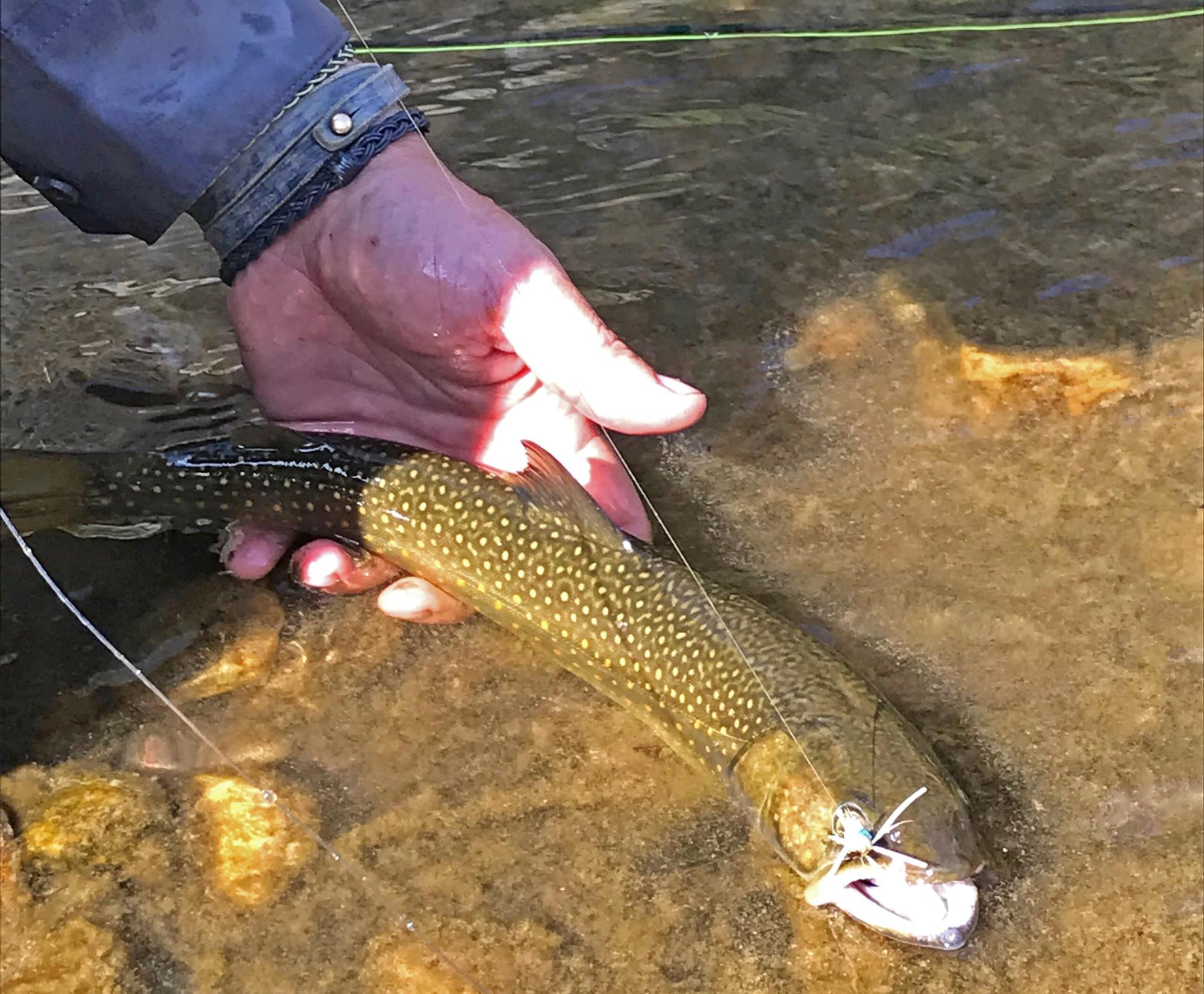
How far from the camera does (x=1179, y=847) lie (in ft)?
8.04

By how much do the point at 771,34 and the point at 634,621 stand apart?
125 inches

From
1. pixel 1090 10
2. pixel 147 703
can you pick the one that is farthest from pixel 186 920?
pixel 1090 10

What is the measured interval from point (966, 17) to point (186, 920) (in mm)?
4475

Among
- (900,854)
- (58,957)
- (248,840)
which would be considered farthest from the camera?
(248,840)

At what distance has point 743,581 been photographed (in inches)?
120

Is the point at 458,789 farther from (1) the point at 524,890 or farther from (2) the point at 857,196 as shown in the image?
(2) the point at 857,196

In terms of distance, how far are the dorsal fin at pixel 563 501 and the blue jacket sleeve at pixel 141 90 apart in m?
1.20

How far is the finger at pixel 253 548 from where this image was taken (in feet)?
10.2

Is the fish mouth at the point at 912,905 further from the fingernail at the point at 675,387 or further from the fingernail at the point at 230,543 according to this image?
the fingernail at the point at 230,543

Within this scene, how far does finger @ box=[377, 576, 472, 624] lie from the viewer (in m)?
2.99

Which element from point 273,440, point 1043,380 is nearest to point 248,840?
point 273,440

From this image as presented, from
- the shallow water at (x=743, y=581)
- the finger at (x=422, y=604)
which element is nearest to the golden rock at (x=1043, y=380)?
the shallow water at (x=743, y=581)

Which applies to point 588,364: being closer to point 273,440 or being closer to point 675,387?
point 675,387

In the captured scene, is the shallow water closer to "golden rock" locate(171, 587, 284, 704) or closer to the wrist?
"golden rock" locate(171, 587, 284, 704)
